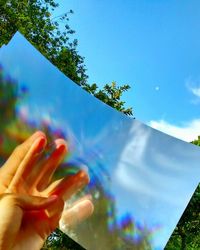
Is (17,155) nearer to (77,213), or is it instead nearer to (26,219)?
(26,219)

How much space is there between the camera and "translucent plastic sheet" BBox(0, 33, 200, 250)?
12.3ft

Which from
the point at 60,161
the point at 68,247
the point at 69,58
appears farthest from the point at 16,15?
the point at 60,161

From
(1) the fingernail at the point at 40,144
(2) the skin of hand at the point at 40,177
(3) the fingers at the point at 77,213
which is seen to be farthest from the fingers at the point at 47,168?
(3) the fingers at the point at 77,213

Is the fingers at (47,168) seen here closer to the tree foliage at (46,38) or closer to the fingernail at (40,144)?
the fingernail at (40,144)

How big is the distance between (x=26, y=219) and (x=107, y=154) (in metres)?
1.06

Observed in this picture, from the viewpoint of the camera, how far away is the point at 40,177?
345cm

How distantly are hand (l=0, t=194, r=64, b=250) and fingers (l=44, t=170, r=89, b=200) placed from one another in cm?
8

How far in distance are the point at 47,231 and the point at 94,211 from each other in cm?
57

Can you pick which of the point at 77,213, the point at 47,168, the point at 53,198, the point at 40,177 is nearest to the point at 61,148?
the point at 47,168

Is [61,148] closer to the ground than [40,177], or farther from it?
farther from it

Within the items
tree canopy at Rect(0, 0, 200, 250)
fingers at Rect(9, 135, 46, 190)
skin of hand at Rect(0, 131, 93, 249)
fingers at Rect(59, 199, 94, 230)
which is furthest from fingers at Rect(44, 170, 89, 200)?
tree canopy at Rect(0, 0, 200, 250)

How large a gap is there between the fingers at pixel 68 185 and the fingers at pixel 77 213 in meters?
0.15

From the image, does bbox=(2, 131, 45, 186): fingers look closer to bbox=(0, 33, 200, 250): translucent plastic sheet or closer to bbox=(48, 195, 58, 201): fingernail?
bbox=(0, 33, 200, 250): translucent plastic sheet

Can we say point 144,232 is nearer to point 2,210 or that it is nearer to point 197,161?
point 197,161
